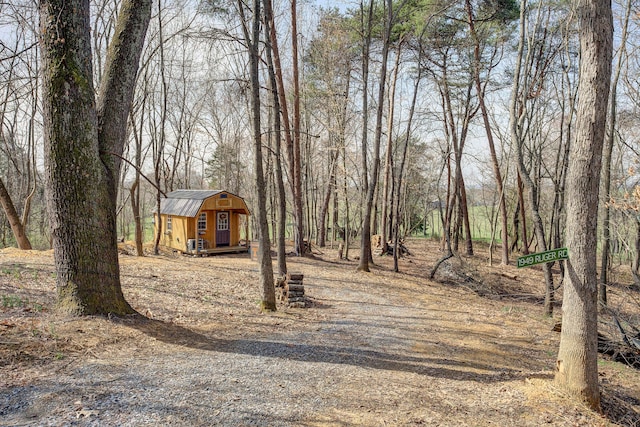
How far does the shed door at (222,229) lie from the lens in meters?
16.2

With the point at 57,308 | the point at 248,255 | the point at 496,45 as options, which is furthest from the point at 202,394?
the point at 496,45

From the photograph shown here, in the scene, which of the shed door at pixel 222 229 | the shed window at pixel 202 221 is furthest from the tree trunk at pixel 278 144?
the shed door at pixel 222 229

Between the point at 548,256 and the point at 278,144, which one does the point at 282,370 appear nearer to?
the point at 548,256

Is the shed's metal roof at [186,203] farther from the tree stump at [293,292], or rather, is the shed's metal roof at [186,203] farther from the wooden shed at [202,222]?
the tree stump at [293,292]

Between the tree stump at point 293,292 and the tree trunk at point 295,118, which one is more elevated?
the tree trunk at point 295,118

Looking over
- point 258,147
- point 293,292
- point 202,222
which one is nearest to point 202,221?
point 202,222

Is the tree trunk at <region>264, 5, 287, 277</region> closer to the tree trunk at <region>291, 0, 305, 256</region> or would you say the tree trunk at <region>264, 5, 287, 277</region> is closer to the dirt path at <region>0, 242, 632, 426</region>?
the dirt path at <region>0, 242, 632, 426</region>

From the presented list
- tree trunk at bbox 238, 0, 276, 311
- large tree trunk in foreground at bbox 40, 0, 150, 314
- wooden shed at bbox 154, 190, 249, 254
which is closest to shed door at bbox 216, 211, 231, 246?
wooden shed at bbox 154, 190, 249, 254

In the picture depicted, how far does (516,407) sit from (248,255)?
13.0 m

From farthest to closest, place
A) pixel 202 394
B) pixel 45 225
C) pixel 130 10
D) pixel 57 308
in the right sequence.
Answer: pixel 45 225 → pixel 130 10 → pixel 57 308 → pixel 202 394

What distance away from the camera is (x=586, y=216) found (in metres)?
4.00

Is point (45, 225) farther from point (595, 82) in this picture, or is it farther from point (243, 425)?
point (595, 82)

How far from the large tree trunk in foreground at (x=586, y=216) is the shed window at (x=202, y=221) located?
13553 millimetres

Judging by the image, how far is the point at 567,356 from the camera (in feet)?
13.5
